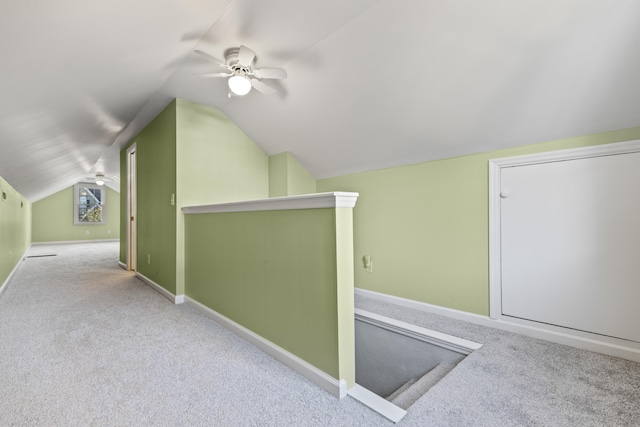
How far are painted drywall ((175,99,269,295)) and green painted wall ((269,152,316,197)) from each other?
115 millimetres

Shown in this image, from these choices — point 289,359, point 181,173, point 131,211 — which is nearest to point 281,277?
point 289,359

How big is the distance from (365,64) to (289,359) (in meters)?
2.16

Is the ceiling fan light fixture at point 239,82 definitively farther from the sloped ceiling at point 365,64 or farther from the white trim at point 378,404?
the white trim at point 378,404

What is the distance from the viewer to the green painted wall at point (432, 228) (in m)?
2.46

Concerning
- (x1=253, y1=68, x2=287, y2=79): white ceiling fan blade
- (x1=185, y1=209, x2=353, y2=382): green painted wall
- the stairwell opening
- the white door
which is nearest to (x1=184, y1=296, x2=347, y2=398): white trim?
(x1=185, y1=209, x2=353, y2=382): green painted wall

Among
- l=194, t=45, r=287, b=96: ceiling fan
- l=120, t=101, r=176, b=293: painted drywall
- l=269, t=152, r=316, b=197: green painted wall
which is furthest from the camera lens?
l=269, t=152, r=316, b=197: green painted wall

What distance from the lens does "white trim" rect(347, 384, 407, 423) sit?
1.30 metres

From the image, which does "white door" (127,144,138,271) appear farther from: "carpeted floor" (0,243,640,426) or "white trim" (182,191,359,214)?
"white trim" (182,191,359,214)

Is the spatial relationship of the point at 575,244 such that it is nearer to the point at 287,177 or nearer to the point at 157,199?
the point at 287,177

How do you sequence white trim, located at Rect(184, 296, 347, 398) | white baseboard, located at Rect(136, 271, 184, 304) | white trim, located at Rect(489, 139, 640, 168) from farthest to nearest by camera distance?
white baseboard, located at Rect(136, 271, 184, 304) → white trim, located at Rect(489, 139, 640, 168) → white trim, located at Rect(184, 296, 347, 398)

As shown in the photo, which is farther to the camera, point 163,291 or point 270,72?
point 163,291

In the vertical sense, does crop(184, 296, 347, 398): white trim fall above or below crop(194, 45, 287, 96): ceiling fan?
below

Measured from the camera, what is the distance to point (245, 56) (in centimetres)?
210

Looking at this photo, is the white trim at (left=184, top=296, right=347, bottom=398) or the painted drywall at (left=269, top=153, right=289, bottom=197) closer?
the white trim at (left=184, top=296, right=347, bottom=398)
